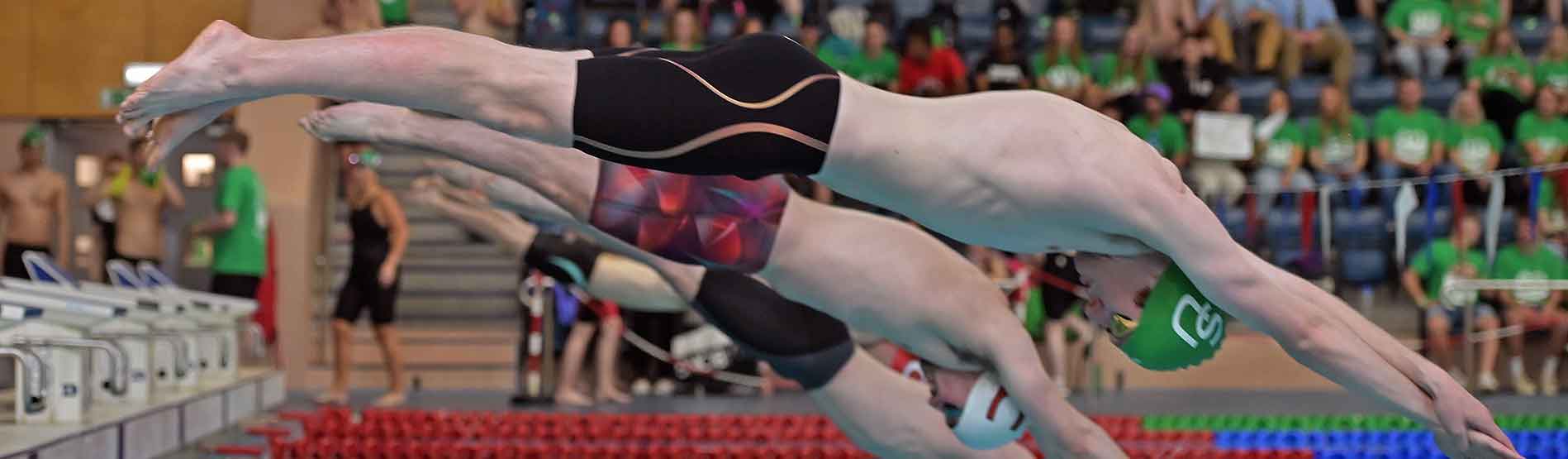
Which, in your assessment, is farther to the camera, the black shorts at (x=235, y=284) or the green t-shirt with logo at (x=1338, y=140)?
the green t-shirt with logo at (x=1338, y=140)

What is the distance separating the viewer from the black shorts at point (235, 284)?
8.86 m

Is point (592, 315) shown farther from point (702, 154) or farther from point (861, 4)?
point (702, 154)

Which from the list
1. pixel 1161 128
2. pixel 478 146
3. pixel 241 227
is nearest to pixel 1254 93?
pixel 1161 128

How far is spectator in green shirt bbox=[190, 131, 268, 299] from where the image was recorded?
859 centimetres

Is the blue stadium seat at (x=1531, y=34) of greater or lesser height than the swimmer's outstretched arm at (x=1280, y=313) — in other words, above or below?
above

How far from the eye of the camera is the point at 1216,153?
10391mm

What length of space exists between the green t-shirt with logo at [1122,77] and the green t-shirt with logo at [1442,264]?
7.08ft

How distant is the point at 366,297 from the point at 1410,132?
22.7 ft

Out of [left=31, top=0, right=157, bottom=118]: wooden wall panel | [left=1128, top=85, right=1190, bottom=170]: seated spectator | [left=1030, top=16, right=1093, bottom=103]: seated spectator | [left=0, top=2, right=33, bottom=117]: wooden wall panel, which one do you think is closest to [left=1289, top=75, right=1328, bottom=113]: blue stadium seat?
[left=1128, top=85, right=1190, bottom=170]: seated spectator

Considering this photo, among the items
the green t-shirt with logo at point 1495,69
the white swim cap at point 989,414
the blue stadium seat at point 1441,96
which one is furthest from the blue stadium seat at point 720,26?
the white swim cap at point 989,414

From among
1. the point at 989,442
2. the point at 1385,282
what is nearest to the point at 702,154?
the point at 989,442

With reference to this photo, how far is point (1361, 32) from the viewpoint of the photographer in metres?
12.2

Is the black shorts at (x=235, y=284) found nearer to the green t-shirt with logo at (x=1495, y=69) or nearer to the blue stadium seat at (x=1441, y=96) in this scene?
the blue stadium seat at (x=1441, y=96)

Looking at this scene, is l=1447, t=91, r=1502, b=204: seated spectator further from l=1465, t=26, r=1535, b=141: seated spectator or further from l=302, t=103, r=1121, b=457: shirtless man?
l=302, t=103, r=1121, b=457: shirtless man
